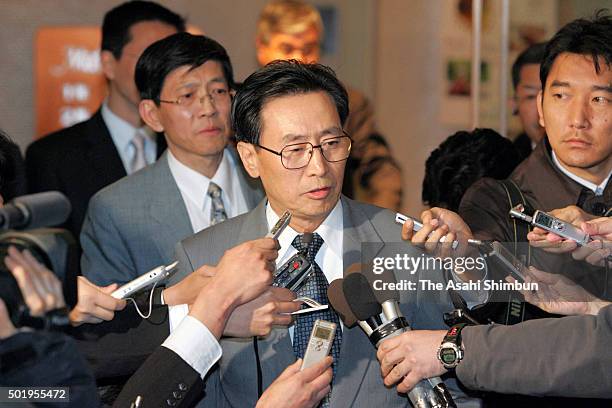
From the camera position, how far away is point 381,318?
2.43 m

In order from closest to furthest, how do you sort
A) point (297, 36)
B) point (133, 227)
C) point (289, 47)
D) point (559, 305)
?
point (559, 305), point (133, 227), point (289, 47), point (297, 36)

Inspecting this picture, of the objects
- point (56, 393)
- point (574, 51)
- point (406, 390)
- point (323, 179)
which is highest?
point (574, 51)

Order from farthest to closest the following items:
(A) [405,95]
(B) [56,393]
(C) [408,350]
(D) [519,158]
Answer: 1. (A) [405,95]
2. (D) [519,158]
3. (C) [408,350]
4. (B) [56,393]

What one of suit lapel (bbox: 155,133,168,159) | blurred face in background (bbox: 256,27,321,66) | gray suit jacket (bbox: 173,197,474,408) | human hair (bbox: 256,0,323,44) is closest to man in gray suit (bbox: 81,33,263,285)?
suit lapel (bbox: 155,133,168,159)

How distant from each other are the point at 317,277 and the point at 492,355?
0.48 metres

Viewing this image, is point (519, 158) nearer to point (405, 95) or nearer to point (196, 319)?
point (196, 319)

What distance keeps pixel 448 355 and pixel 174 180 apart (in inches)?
57.2

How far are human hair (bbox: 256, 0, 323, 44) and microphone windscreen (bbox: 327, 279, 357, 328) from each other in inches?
121

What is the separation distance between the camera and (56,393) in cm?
207

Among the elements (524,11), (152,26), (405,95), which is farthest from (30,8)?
(524,11)

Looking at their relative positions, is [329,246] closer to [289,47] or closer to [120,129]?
[120,129]

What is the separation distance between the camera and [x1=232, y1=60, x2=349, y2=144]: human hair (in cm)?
281

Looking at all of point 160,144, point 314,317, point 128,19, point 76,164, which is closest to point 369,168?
point 160,144

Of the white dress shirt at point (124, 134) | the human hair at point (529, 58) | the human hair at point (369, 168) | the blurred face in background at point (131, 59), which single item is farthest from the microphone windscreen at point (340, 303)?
the human hair at point (369, 168)
